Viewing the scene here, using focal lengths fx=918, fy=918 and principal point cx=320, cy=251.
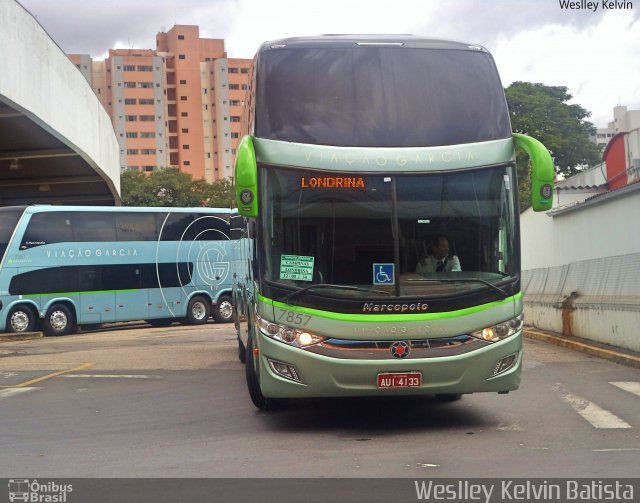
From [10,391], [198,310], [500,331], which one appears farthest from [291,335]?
[198,310]

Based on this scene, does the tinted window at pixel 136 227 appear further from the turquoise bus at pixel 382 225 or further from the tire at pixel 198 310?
the turquoise bus at pixel 382 225

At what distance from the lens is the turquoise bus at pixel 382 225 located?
8570mm

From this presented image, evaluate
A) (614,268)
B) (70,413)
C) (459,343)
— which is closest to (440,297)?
(459,343)

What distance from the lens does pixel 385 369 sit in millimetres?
8539

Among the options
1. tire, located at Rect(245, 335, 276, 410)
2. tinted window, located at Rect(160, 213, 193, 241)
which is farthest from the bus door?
tire, located at Rect(245, 335, 276, 410)

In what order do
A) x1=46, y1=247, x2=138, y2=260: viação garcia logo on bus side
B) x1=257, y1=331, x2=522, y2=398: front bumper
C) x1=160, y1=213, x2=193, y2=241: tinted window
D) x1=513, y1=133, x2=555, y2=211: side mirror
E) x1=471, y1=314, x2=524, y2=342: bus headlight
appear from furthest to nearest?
x1=160, y1=213, x2=193, y2=241: tinted window → x1=46, y1=247, x2=138, y2=260: viação garcia logo on bus side → x1=513, y1=133, x2=555, y2=211: side mirror → x1=471, y1=314, x2=524, y2=342: bus headlight → x1=257, y1=331, x2=522, y2=398: front bumper

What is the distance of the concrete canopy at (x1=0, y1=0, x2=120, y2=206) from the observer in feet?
63.2

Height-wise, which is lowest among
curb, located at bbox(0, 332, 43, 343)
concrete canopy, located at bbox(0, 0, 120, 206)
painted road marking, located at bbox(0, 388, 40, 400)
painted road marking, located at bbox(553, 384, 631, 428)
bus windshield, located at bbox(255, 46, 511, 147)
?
curb, located at bbox(0, 332, 43, 343)

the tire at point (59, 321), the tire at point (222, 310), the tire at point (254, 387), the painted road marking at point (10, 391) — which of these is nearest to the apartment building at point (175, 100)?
→ the tire at point (222, 310)

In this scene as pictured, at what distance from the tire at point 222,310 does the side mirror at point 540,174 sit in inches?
1020

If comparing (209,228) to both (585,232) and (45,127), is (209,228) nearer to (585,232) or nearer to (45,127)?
(45,127)

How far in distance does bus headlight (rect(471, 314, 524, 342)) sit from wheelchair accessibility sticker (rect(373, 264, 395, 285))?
0.93 meters

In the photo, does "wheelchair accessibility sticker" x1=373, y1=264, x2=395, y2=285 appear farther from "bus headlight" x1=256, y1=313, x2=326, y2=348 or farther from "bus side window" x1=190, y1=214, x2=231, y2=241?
"bus side window" x1=190, y1=214, x2=231, y2=241
